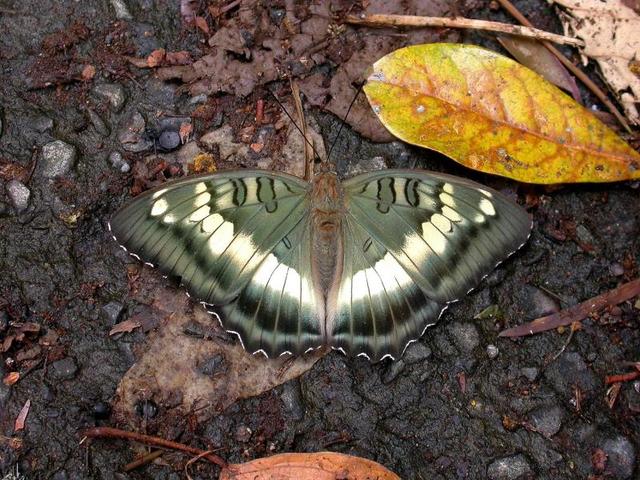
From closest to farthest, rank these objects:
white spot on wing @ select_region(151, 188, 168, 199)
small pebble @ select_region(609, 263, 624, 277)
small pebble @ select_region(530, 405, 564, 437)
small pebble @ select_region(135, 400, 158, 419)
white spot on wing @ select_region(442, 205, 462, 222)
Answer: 1. white spot on wing @ select_region(151, 188, 168, 199)
2. white spot on wing @ select_region(442, 205, 462, 222)
3. small pebble @ select_region(135, 400, 158, 419)
4. small pebble @ select_region(530, 405, 564, 437)
5. small pebble @ select_region(609, 263, 624, 277)

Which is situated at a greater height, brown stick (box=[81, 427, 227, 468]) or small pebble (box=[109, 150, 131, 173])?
small pebble (box=[109, 150, 131, 173])

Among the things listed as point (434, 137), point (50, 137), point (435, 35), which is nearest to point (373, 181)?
point (434, 137)

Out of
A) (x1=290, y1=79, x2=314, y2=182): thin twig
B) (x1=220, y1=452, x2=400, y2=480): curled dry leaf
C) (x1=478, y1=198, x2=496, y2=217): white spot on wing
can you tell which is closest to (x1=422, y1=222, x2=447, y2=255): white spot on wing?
(x1=478, y1=198, x2=496, y2=217): white spot on wing

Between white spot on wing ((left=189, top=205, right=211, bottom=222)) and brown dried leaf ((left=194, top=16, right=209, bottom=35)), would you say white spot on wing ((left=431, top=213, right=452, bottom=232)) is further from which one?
brown dried leaf ((left=194, top=16, right=209, bottom=35))

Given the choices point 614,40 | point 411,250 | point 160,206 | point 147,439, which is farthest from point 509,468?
point 614,40

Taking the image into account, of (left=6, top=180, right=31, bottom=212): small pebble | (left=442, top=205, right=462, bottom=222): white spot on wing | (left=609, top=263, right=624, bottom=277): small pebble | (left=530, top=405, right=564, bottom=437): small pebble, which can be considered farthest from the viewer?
(left=609, top=263, right=624, bottom=277): small pebble

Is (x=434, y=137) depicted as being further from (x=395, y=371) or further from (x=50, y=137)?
(x=50, y=137)

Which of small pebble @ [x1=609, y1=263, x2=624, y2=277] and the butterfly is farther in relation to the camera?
small pebble @ [x1=609, y1=263, x2=624, y2=277]

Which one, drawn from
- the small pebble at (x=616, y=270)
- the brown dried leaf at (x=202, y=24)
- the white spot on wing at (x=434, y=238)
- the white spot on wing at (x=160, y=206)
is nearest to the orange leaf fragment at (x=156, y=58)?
the brown dried leaf at (x=202, y=24)
